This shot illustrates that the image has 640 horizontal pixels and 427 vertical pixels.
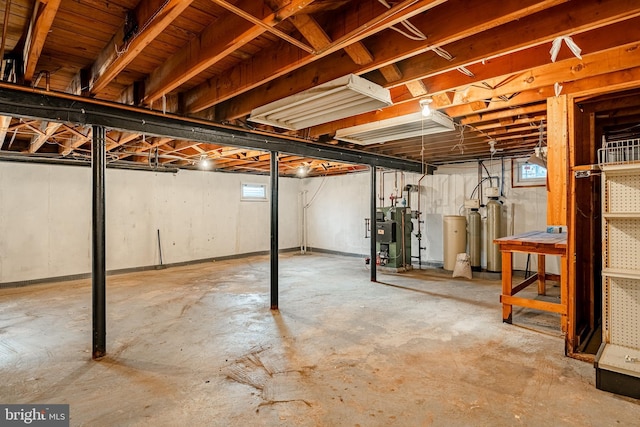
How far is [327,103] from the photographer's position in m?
2.80

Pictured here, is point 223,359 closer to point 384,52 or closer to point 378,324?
point 378,324

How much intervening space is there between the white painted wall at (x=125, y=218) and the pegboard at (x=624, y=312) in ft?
24.8

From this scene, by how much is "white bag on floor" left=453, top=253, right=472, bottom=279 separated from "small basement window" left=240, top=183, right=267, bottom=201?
540 cm

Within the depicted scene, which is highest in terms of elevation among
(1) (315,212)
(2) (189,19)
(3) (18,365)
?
(2) (189,19)

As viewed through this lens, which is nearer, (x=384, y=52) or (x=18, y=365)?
(x=384, y=52)

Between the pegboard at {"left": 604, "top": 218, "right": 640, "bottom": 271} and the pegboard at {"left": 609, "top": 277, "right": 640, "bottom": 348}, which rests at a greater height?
the pegboard at {"left": 604, "top": 218, "right": 640, "bottom": 271}

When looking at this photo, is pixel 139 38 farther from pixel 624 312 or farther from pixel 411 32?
pixel 624 312

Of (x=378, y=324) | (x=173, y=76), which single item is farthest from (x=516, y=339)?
(x=173, y=76)

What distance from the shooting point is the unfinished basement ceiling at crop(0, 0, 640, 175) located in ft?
5.78

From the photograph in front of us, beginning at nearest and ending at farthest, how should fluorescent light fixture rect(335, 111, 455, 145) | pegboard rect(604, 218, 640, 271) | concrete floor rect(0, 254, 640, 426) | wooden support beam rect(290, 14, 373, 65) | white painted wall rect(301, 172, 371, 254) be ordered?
1. wooden support beam rect(290, 14, 373, 65)
2. concrete floor rect(0, 254, 640, 426)
3. pegboard rect(604, 218, 640, 271)
4. fluorescent light fixture rect(335, 111, 455, 145)
5. white painted wall rect(301, 172, 371, 254)

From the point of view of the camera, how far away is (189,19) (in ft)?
6.81

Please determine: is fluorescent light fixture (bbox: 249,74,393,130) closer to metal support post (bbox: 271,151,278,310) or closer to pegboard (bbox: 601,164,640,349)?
metal support post (bbox: 271,151,278,310)

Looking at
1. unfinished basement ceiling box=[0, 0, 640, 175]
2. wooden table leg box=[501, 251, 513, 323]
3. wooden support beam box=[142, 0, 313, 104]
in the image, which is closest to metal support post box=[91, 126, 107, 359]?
unfinished basement ceiling box=[0, 0, 640, 175]

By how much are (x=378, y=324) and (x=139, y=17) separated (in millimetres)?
3434
